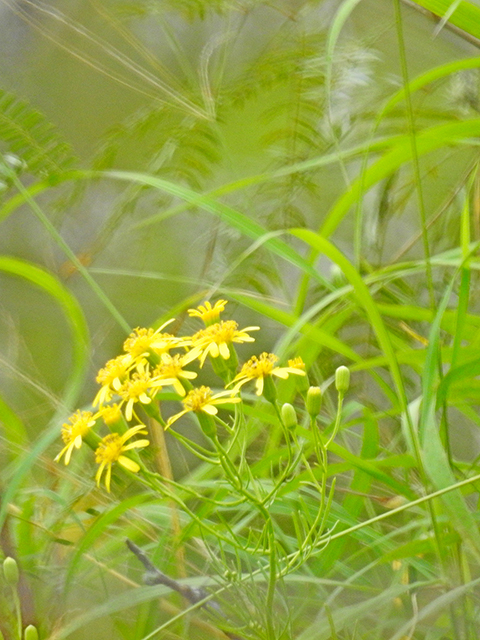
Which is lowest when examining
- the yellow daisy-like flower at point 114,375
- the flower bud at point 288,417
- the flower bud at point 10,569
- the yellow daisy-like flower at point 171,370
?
the flower bud at point 10,569

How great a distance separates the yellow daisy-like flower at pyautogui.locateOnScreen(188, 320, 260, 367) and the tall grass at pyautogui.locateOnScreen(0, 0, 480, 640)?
21mm

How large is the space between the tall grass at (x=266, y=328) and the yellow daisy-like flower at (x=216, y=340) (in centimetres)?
2

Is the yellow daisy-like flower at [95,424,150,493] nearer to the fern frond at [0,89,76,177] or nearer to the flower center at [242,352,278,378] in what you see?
the flower center at [242,352,278,378]

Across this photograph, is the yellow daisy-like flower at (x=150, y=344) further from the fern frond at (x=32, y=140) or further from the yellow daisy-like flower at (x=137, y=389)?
the fern frond at (x=32, y=140)

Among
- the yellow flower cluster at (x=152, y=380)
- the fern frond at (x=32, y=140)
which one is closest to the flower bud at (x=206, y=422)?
the yellow flower cluster at (x=152, y=380)

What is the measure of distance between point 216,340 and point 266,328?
0.97 feet

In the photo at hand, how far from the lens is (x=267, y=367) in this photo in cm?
23

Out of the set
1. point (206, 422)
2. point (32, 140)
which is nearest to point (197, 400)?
point (206, 422)

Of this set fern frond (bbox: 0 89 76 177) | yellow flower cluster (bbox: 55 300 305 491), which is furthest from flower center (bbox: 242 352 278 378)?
fern frond (bbox: 0 89 76 177)

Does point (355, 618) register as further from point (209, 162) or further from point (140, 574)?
point (209, 162)

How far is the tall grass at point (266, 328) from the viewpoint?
27 cm

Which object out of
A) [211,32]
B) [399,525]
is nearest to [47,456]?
[399,525]

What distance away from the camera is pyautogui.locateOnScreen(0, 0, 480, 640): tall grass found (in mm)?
269

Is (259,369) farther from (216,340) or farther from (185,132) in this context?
(185,132)
